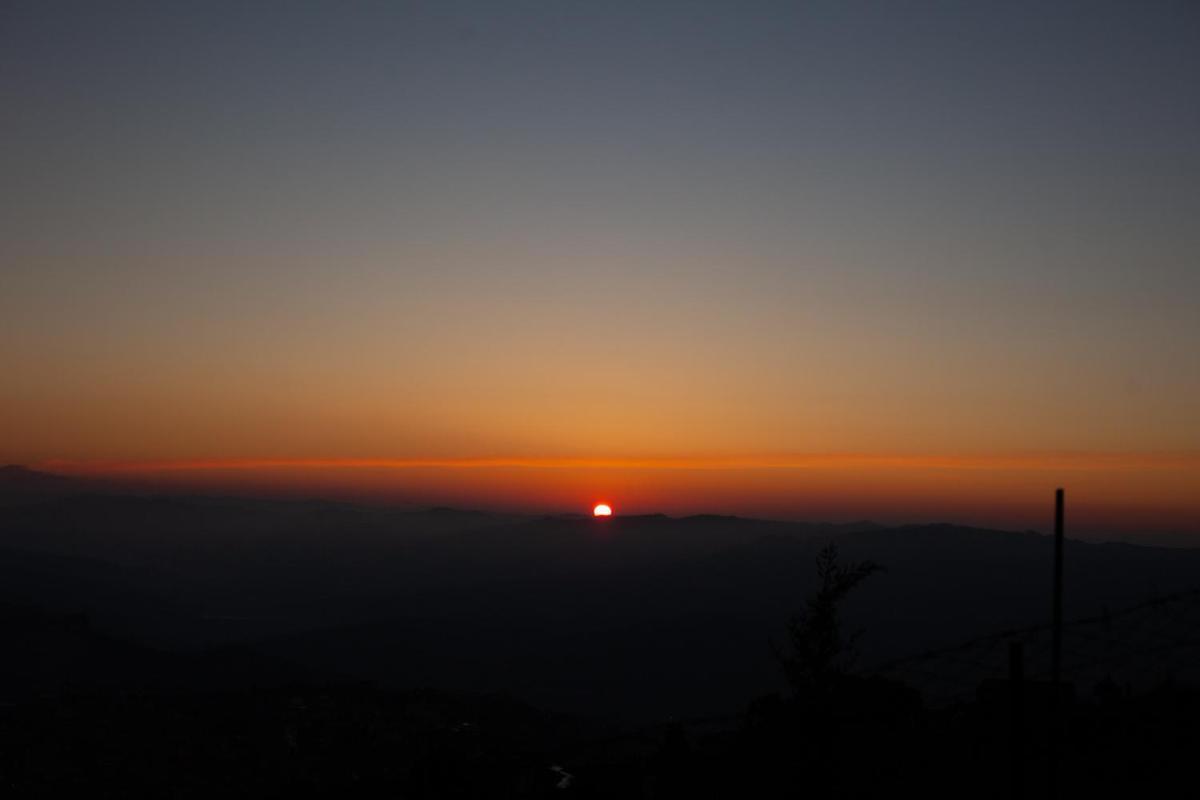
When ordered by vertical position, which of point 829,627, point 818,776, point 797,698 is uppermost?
point 829,627

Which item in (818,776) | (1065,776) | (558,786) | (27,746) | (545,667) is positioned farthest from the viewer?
(545,667)

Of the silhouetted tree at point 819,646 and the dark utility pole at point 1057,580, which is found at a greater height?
the dark utility pole at point 1057,580

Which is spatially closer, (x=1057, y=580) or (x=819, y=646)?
(x=1057, y=580)

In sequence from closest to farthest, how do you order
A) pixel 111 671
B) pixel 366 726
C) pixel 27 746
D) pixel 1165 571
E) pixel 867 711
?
pixel 867 711
pixel 27 746
pixel 366 726
pixel 111 671
pixel 1165 571

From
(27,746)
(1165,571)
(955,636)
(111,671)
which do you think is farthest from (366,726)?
(1165,571)

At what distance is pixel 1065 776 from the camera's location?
1623 centimetres

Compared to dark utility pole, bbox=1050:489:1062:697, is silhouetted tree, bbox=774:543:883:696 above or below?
below

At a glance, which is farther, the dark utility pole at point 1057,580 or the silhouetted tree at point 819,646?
the silhouetted tree at point 819,646

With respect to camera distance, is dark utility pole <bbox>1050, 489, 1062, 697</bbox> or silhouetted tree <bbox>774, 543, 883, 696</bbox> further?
silhouetted tree <bbox>774, 543, 883, 696</bbox>

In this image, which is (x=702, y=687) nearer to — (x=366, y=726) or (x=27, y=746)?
(x=366, y=726)

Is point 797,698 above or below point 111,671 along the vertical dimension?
above

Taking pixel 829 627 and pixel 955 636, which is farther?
pixel 955 636

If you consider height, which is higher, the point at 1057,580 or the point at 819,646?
the point at 1057,580

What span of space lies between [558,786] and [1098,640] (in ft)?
34.3
